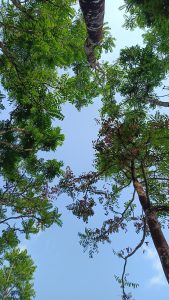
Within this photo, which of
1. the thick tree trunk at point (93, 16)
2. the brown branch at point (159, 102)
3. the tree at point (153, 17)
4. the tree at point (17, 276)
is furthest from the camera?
the tree at point (17, 276)

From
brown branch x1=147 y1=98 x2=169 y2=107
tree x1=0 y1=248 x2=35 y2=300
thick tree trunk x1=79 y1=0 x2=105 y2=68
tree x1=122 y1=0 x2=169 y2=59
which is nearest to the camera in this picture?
thick tree trunk x1=79 y1=0 x2=105 y2=68

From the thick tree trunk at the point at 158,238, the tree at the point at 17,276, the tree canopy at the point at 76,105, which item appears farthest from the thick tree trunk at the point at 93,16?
the tree at the point at 17,276

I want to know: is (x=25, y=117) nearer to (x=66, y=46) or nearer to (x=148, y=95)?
(x=66, y=46)

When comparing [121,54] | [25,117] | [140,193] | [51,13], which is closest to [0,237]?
[25,117]

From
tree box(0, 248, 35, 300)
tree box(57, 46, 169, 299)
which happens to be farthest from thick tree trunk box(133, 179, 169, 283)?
tree box(0, 248, 35, 300)

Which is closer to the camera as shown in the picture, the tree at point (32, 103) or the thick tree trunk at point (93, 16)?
the thick tree trunk at point (93, 16)

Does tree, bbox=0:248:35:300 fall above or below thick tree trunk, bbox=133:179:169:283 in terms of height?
above

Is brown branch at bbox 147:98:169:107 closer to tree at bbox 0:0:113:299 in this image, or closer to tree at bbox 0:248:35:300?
tree at bbox 0:0:113:299

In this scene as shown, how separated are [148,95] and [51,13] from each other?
4496mm

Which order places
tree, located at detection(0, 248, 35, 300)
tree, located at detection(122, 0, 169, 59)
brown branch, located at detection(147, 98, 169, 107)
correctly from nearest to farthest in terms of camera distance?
tree, located at detection(122, 0, 169, 59) → brown branch, located at detection(147, 98, 169, 107) → tree, located at detection(0, 248, 35, 300)

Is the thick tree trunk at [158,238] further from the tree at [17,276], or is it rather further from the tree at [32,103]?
the tree at [17,276]

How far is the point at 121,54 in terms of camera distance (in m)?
10.7

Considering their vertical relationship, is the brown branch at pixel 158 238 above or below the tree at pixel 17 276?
below

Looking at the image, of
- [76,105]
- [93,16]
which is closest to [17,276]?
[76,105]
